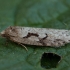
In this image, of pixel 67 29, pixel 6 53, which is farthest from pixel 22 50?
pixel 67 29

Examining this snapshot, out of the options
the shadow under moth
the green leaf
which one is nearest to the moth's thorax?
the shadow under moth

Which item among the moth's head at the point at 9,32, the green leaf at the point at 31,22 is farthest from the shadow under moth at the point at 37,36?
the green leaf at the point at 31,22

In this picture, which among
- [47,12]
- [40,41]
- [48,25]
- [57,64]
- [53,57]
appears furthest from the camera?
[47,12]

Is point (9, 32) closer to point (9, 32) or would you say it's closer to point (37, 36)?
point (9, 32)

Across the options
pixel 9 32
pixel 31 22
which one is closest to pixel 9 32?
pixel 9 32

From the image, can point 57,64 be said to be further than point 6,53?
No

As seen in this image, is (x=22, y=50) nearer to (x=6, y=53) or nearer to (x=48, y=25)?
(x=6, y=53)
